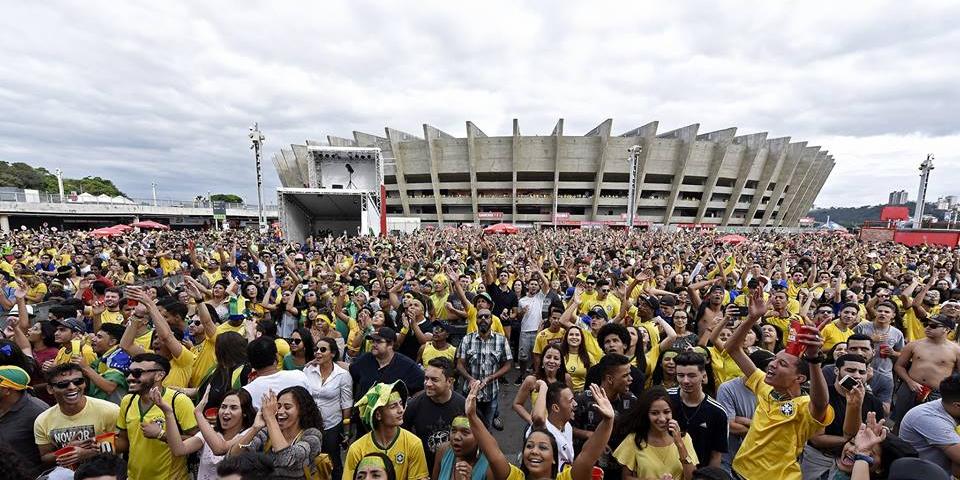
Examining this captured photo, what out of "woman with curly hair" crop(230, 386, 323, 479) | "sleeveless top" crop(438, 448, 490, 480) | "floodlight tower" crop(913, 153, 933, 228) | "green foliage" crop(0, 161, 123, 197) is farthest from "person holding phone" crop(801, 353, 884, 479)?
"green foliage" crop(0, 161, 123, 197)

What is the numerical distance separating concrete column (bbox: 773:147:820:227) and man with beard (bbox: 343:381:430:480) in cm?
6846

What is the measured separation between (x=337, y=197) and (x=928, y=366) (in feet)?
85.8

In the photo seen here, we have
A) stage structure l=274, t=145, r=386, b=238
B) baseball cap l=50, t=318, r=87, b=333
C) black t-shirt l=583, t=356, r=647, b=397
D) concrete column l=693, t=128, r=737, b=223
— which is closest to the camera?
black t-shirt l=583, t=356, r=647, b=397

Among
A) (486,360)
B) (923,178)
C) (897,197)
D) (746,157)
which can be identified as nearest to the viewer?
(486,360)

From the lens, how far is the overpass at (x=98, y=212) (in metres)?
36.4

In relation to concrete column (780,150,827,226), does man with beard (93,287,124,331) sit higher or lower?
lower

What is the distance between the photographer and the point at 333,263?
465 inches

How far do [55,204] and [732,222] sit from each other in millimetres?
80020

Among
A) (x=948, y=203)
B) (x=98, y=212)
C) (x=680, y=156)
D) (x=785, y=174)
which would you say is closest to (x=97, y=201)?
(x=98, y=212)

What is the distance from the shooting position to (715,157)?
50.8 m

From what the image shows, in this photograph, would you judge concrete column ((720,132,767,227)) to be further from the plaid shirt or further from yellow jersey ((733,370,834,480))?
→ yellow jersey ((733,370,834,480))

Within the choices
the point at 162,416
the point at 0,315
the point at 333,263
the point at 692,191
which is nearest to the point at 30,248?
the point at 0,315

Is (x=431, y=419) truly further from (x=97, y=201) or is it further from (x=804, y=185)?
(x=804, y=185)

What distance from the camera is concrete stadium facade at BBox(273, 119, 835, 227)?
50312 millimetres
